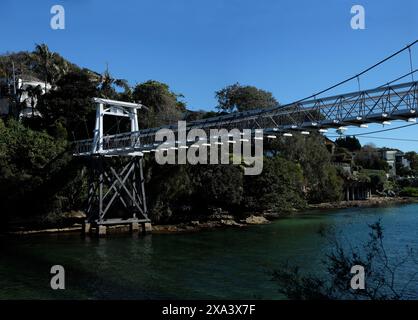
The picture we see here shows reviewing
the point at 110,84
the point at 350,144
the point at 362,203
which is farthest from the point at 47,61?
the point at 350,144

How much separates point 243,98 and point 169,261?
1617 inches

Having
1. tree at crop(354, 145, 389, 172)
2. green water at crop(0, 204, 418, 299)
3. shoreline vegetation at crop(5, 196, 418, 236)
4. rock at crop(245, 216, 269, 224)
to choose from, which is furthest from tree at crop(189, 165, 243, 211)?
tree at crop(354, 145, 389, 172)

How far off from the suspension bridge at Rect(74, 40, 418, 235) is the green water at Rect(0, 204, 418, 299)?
3.63m

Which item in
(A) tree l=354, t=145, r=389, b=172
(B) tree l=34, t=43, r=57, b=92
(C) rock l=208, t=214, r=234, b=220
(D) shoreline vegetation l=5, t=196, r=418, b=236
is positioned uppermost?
(B) tree l=34, t=43, r=57, b=92

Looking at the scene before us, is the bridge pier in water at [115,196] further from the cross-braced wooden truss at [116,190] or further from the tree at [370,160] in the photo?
the tree at [370,160]

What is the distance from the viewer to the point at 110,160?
→ 37.5m

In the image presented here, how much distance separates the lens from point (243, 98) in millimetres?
60500

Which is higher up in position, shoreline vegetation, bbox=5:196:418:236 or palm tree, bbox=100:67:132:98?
palm tree, bbox=100:67:132:98

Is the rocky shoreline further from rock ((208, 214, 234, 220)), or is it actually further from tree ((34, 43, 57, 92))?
tree ((34, 43, 57, 92))

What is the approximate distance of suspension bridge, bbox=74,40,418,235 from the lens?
16797 millimetres

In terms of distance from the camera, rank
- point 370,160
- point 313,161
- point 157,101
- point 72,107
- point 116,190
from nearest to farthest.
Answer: point 116,190
point 72,107
point 157,101
point 313,161
point 370,160

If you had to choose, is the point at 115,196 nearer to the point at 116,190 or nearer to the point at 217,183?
the point at 116,190

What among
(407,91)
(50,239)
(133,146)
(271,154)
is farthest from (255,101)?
(407,91)

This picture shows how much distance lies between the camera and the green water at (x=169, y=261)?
626 inches
